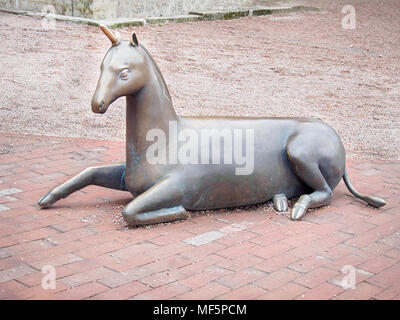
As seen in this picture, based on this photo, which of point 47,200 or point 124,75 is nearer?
point 124,75

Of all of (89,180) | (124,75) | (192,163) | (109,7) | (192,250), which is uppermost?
(109,7)

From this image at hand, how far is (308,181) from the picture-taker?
4766 millimetres

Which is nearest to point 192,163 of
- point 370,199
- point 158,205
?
point 158,205

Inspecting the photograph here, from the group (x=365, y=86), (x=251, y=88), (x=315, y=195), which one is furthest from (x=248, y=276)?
(x=365, y=86)

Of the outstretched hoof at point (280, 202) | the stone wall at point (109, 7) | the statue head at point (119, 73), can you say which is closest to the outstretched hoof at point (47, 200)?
the statue head at point (119, 73)

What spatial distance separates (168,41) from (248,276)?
866cm

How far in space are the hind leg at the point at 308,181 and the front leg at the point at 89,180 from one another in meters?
1.26

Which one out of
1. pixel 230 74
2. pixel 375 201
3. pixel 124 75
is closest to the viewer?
pixel 124 75

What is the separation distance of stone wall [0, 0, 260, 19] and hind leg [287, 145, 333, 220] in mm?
9550

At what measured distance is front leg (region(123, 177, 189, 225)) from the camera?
431cm

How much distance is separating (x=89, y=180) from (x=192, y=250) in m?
1.08

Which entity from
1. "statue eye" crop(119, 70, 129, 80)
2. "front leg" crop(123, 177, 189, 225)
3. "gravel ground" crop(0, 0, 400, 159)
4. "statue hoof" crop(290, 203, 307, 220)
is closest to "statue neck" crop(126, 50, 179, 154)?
"statue eye" crop(119, 70, 129, 80)

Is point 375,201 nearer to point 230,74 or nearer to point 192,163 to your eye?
point 192,163
